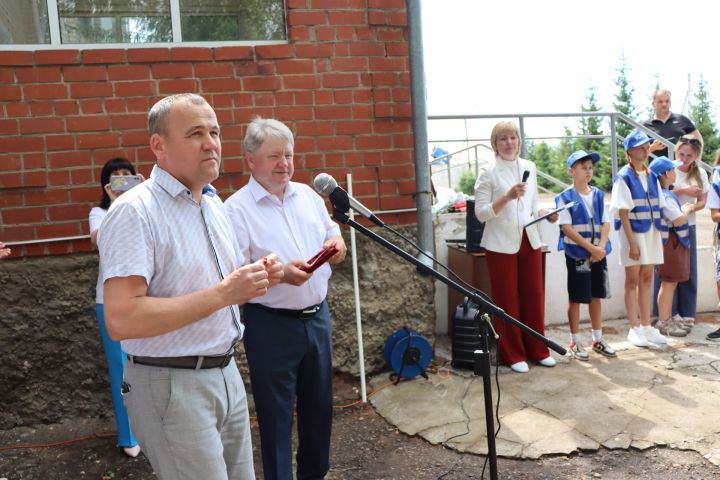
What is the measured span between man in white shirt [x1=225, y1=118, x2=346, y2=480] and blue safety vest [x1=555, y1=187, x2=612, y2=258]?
120 inches

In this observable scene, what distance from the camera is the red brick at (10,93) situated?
4.38 m

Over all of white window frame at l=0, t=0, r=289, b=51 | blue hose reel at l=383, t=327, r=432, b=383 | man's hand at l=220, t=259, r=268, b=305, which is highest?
white window frame at l=0, t=0, r=289, b=51

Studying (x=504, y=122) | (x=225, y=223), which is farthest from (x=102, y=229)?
(x=504, y=122)

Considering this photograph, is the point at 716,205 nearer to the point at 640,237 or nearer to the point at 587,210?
the point at 640,237

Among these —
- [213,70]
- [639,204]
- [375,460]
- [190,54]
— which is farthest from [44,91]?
[639,204]

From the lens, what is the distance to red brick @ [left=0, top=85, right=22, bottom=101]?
4.38m

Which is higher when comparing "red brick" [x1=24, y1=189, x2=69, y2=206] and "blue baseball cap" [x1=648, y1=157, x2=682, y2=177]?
"red brick" [x1=24, y1=189, x2=69, y2=206]

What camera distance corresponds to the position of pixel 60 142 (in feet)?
14.8

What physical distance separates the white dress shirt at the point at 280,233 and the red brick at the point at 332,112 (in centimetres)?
168

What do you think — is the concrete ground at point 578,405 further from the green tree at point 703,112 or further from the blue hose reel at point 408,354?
the green tree at point 703,112

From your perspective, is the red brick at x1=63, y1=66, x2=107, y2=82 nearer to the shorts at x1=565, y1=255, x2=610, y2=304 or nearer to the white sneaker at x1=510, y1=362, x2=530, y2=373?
the white sneaker at x1=510, y1=362, x2=530, y2=373

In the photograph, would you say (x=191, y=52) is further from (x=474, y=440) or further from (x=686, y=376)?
(x=686, y=376)

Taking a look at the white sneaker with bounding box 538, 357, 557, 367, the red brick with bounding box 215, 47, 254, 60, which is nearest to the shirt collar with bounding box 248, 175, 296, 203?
the red brick with bounding box 215, 47, 254, 60

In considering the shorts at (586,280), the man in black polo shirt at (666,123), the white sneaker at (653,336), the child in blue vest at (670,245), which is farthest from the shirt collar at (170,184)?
the man in black polo shirt at (666,123)
